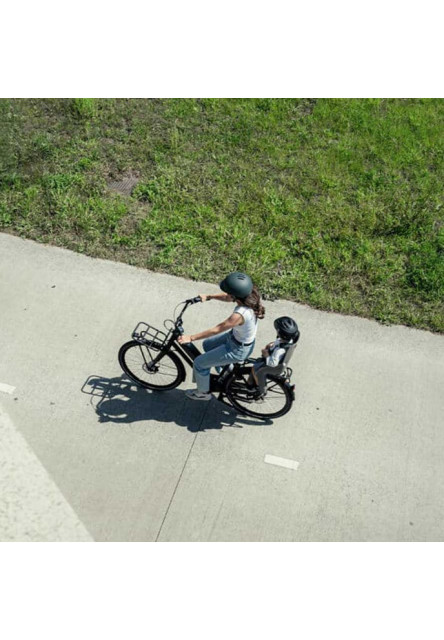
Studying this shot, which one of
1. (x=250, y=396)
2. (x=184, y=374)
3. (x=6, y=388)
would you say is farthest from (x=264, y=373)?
(x=6, y=388)

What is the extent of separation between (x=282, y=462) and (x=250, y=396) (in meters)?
0.73

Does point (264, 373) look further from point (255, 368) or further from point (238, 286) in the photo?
point (238, 286)

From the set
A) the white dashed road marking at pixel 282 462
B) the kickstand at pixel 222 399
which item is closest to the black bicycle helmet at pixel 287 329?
the kickstand at pixel 222 399

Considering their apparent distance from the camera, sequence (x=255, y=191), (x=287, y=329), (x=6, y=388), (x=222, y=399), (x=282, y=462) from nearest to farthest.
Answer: (x=287, y=329), (x=282, y=462), (x=222, y=399), (x=6, y=388), (x=255, y=191)

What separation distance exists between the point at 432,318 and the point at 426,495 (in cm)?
225

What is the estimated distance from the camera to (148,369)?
530 cm

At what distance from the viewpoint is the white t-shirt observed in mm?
4321

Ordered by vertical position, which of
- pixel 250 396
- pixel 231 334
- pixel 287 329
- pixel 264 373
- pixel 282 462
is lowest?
pixel 282 462

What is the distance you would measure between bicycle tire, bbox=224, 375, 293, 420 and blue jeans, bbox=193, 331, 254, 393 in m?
0.25

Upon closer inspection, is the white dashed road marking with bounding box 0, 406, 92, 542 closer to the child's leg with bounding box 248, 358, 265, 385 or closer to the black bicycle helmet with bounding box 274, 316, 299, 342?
the child's leg with bounding box 248, 358, 265, 385

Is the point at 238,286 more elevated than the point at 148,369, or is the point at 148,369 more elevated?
the point at 238,286

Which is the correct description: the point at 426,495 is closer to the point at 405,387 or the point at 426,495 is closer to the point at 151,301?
the point at 405,387

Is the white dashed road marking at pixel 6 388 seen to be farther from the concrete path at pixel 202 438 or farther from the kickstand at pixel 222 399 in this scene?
the kickstand at pixel 222 399

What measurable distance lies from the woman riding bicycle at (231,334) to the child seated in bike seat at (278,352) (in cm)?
17
